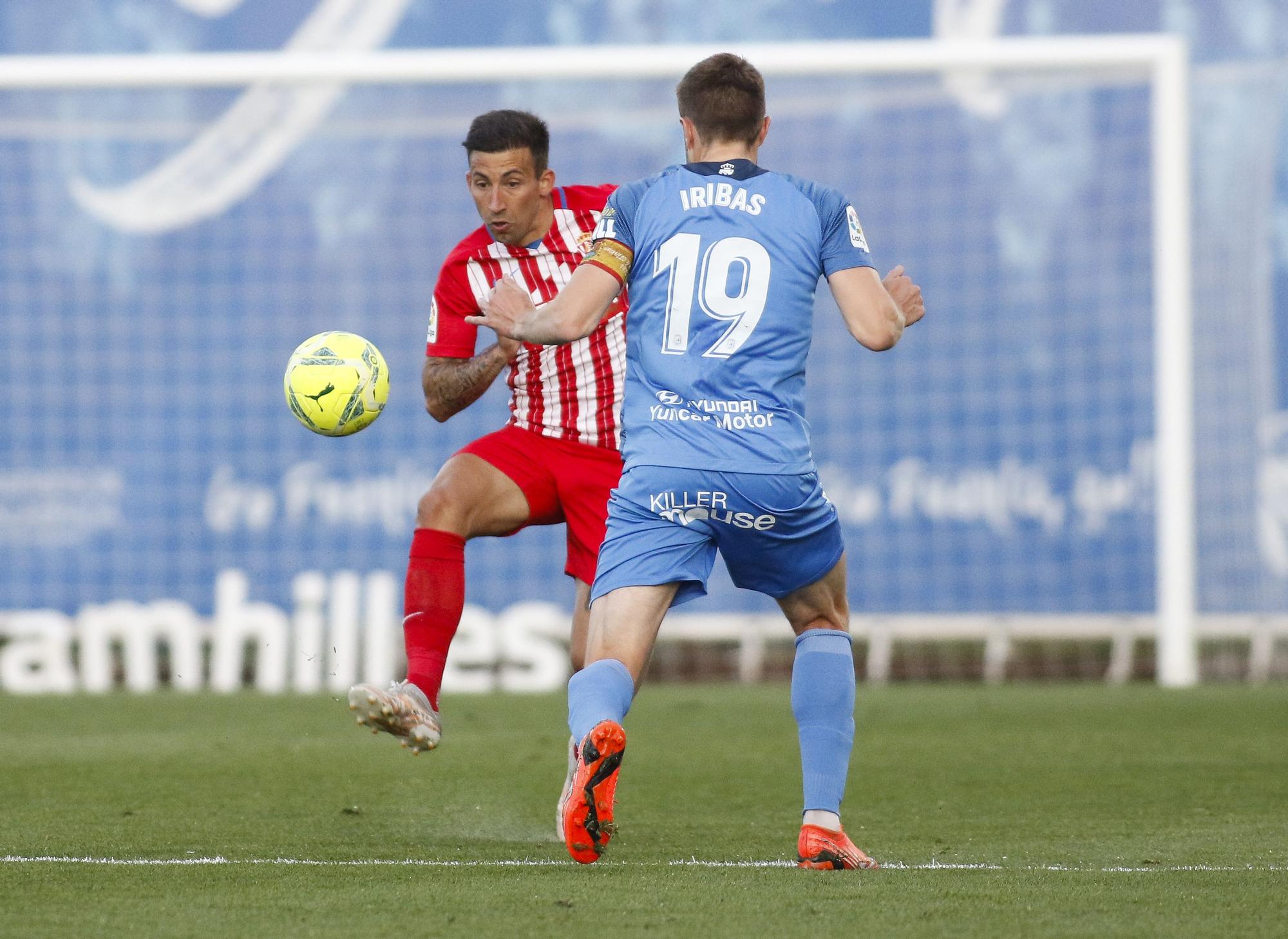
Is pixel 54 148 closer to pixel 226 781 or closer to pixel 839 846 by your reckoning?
pixel 226 781

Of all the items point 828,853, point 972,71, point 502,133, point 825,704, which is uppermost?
point 972,71

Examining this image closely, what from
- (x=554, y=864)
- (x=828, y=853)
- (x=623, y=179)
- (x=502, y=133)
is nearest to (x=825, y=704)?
(x=828, y=853)

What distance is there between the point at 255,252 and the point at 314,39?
6.76 feet

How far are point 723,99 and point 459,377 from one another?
57.1 inches

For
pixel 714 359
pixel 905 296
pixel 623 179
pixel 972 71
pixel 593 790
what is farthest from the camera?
pixel 623 179

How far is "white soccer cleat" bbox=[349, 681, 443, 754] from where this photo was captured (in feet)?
14.8

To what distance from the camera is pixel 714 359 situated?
4152mm

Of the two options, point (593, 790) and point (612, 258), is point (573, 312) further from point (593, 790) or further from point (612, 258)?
point (593, 790)

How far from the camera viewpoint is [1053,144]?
591 inches

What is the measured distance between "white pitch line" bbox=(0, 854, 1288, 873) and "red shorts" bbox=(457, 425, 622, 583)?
1.26 metres

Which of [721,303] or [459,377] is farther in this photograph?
[459,377]

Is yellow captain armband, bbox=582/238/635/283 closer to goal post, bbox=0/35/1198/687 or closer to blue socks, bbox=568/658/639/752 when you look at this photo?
blue socks, bbox=568/658/639/752

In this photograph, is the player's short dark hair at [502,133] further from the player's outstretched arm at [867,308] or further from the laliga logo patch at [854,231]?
Answer: the player's outstretched arm at [867,308]

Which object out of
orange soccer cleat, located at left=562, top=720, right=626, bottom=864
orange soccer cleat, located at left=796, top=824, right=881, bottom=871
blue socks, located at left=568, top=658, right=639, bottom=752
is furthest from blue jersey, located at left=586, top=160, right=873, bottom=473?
orange soccer cleat, located at left=796, top=824, right=881, bottom=871
